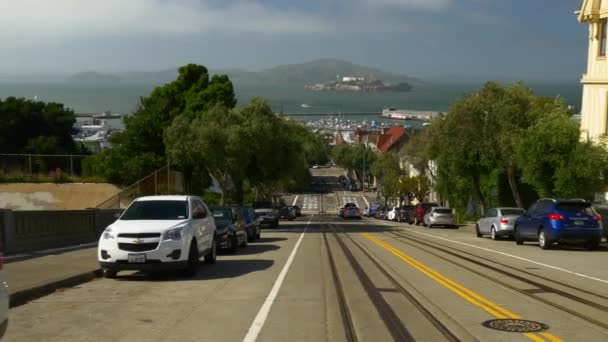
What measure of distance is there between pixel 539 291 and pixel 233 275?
6.57 m

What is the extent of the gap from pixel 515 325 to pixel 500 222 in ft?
69.8

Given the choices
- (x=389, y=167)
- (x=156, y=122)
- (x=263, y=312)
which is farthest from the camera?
(x=389, y=167)

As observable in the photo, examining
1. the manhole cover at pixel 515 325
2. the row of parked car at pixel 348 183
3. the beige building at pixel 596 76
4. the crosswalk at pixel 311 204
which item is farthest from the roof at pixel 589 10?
the row of parked car at pixel 348 183

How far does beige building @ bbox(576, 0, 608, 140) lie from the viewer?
37.4m

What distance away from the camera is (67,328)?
10.1 m

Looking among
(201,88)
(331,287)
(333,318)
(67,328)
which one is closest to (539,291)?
(331,287)

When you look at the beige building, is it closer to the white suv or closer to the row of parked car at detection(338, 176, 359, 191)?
the white suv

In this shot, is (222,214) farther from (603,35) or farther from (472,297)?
(603,35)

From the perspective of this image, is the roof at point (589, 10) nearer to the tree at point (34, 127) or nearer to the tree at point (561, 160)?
the tree at point (561, 160)

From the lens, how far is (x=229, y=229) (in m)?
22.8

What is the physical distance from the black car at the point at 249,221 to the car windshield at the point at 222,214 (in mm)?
2380

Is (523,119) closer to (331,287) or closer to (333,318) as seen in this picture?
(331,287)

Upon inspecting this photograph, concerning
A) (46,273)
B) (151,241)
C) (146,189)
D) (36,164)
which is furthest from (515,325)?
(36,164)

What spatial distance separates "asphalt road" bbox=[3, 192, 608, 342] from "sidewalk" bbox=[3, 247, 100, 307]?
11.8 inches
